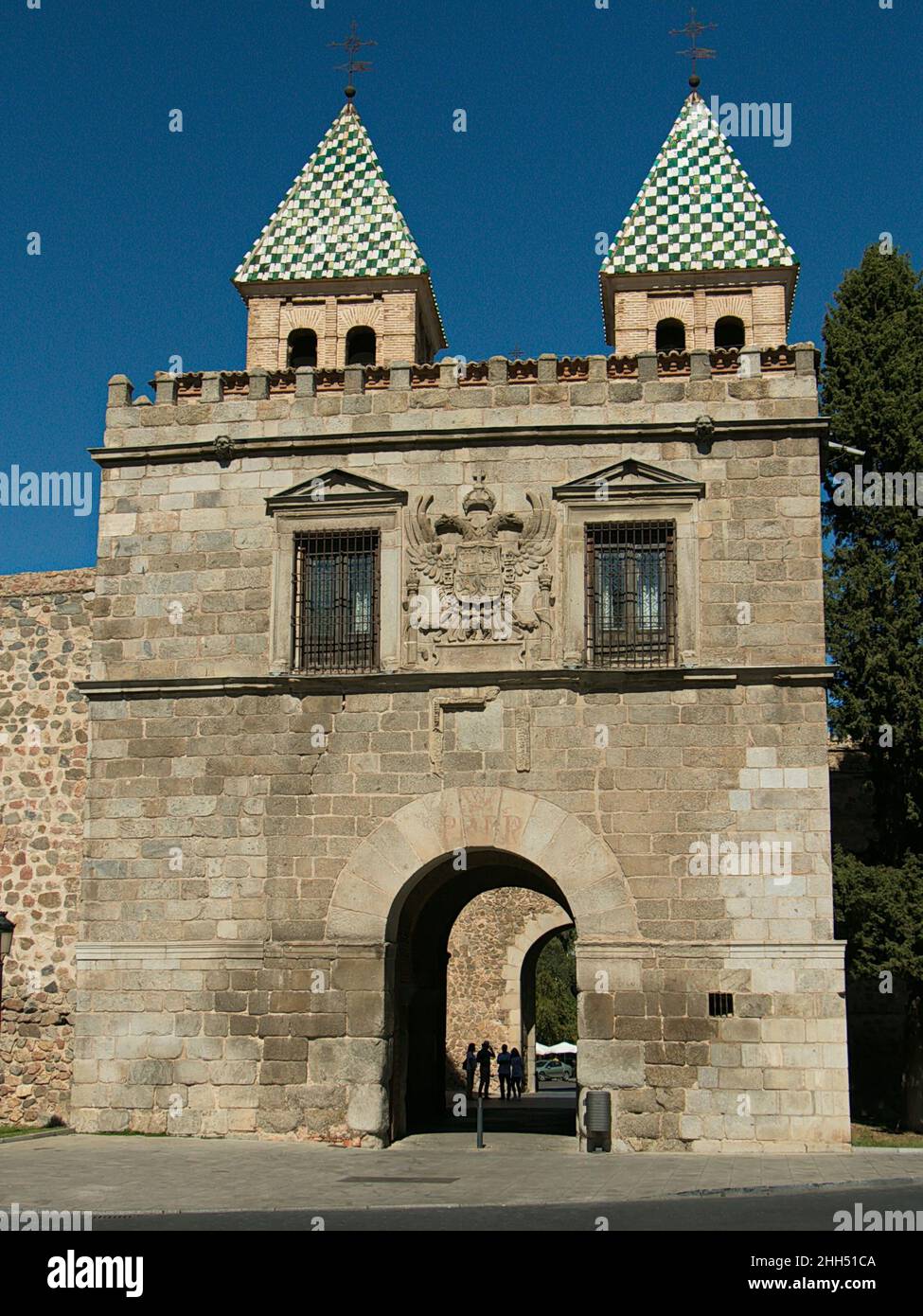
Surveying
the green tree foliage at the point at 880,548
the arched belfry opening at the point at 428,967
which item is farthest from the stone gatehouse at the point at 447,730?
the green tree foliage at the point at 880,548

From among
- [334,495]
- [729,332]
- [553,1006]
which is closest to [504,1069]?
[334,495]

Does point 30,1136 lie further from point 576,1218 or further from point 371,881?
A: point 576,1218

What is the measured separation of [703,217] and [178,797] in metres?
11.9

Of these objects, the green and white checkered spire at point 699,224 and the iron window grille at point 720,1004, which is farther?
the green and white checkered spire at point 699,224

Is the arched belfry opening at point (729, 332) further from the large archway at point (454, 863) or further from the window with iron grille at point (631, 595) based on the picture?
the large archway at point (454, 863)

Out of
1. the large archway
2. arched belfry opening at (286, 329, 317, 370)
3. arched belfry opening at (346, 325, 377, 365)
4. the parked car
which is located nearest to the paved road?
the large archway

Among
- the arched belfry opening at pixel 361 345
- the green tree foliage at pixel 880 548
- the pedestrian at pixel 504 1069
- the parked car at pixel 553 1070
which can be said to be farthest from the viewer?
the parked car at pixel 553 1070

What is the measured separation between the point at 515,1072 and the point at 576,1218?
54.4 feet

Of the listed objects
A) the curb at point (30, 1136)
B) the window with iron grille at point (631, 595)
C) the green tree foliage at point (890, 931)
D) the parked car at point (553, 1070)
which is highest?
the window with iron grille at point (631, 595)

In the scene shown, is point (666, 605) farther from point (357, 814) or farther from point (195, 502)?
point (195, 502)

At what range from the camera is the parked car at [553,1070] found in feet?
139

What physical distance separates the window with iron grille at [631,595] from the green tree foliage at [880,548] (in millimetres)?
2772

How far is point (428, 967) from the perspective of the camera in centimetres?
2023

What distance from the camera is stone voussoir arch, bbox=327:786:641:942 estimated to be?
17.0 m
